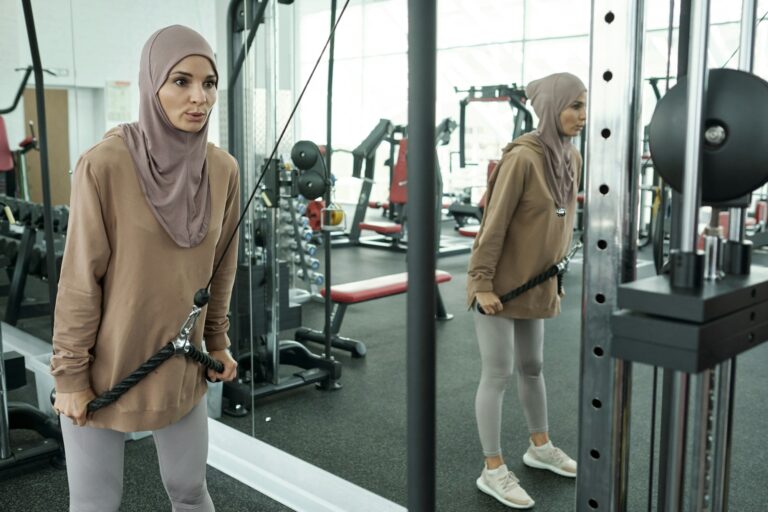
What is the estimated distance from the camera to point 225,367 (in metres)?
1.77

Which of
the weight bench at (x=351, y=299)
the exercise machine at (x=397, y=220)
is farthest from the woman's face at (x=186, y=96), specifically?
the exercise machine at (x=397, y=220)

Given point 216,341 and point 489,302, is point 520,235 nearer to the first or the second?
point 489,302

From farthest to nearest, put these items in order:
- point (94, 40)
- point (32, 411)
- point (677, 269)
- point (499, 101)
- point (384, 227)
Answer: point (384, 227)
point (499, 101)
point (94, 40)
point (32, 411)
point (677, 269)

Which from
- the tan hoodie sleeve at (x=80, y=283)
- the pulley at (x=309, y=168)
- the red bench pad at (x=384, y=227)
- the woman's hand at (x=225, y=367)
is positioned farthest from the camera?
the red bench pad at (x=384, y=227)

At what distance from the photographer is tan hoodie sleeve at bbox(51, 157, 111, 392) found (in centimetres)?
149

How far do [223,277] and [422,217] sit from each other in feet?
3.70

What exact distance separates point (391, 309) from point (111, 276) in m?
4.22

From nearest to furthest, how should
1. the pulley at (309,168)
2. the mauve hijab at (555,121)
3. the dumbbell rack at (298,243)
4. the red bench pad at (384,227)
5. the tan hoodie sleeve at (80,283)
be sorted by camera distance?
the tan hoodie sleeve at (80,283), the mauve hijab at (555,121), the pulley at (309,168), the dumbbell rack at (298,243), the red bench pad at (384,227)

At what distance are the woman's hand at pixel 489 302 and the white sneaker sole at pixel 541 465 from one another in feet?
2.46

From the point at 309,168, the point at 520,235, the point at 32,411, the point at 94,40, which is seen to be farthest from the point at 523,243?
the point at 94,40

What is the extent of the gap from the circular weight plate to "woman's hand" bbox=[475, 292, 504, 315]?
164cm

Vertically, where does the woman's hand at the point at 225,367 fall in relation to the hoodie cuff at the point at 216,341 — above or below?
below

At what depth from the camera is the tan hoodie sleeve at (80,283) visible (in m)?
1.49

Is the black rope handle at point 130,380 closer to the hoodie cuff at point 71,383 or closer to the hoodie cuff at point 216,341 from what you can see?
the hoodie cuff at point 71,383
